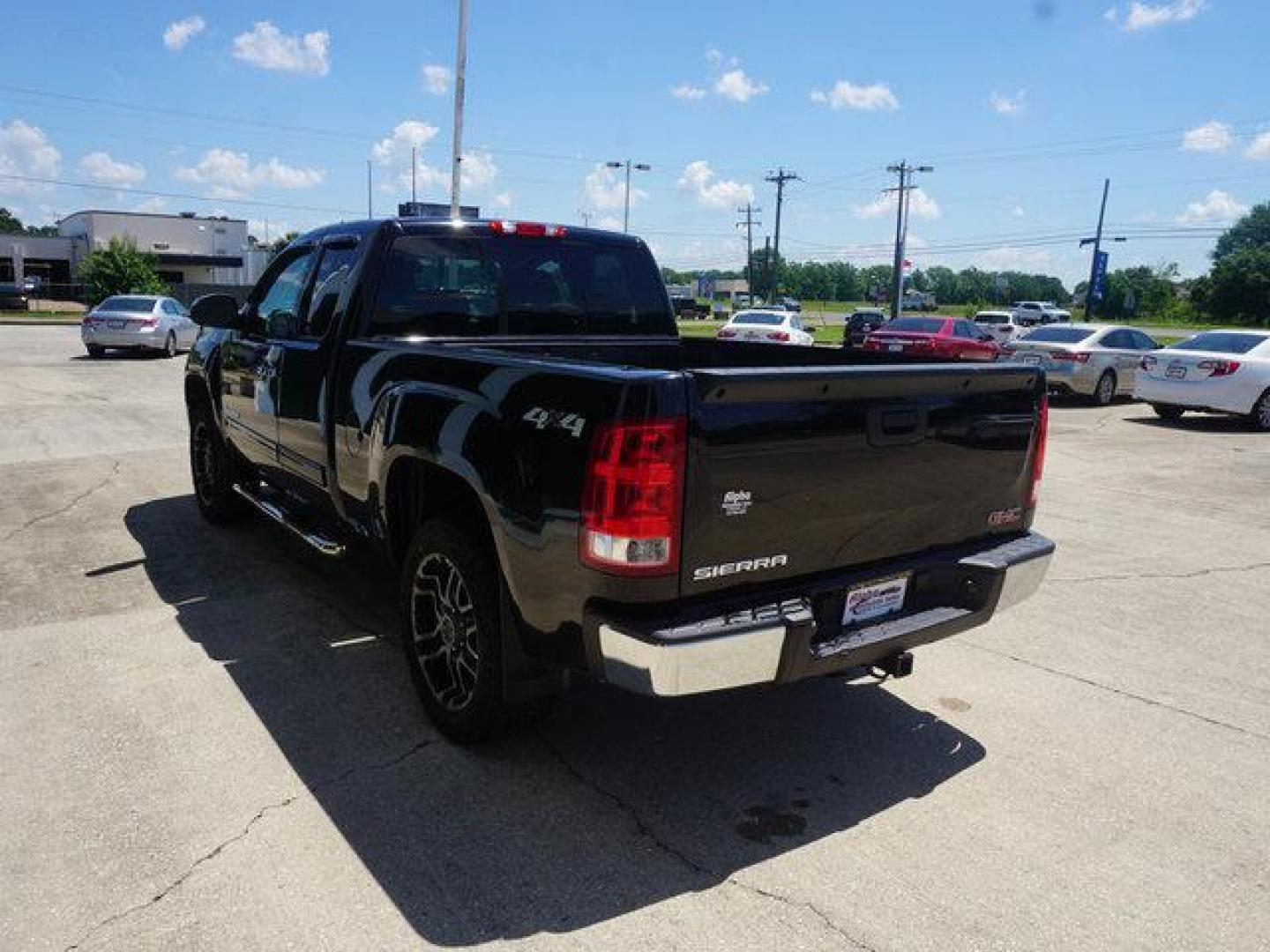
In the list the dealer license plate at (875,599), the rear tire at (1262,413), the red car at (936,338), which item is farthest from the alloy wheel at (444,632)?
the red car at (936,338)

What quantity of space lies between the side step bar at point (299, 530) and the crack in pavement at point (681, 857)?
4.82 ft

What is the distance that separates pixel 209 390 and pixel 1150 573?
640 centimetres

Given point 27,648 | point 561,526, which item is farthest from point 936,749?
point 27,648

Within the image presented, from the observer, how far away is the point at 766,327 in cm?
2569

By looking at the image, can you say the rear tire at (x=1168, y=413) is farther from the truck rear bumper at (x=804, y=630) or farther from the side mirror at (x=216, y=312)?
the side mirror at (x=216, y=312)

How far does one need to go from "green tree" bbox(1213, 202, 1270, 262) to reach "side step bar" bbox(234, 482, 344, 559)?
178 m

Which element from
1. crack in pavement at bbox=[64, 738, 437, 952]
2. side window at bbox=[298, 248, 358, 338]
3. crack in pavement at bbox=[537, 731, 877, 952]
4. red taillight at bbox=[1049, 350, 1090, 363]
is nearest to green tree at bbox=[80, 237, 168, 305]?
red taillight at bbox=[1049, 350, 1090, 363]

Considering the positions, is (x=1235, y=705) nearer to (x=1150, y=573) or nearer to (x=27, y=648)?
(x=1150, y=573)

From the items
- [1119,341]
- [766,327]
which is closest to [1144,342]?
[1119,341]

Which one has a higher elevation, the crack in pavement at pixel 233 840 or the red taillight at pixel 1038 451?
the red taillight at pixel 1038 451

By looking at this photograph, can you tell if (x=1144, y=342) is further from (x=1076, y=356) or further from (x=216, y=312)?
(x=216, y=312)

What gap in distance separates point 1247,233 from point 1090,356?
569 feet

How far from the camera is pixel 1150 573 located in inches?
246

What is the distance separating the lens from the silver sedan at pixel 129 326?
69.6ft
